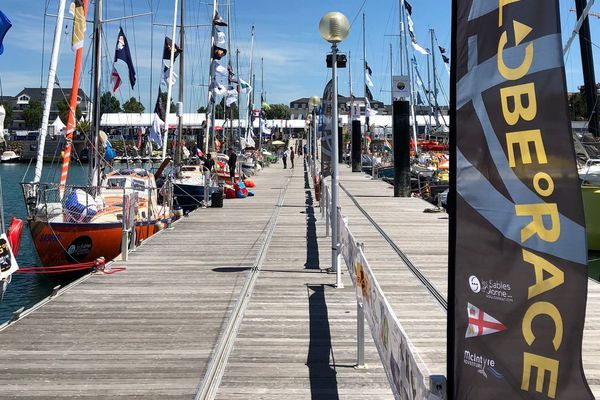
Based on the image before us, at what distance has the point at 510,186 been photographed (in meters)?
2.62

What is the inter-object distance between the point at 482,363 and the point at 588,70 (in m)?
19.7

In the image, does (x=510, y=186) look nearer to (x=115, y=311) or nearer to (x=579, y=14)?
(x=115, y=311)

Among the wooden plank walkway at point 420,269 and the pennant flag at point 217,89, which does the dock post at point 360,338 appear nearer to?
the wooden plank walkway at point 420,269

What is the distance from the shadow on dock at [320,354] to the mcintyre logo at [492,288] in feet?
10.8

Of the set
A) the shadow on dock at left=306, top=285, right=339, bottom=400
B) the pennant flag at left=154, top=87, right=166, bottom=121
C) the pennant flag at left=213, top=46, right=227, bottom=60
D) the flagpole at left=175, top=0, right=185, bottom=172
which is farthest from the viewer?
the pennant flag at left=213, top=46, right=227, bottom=60

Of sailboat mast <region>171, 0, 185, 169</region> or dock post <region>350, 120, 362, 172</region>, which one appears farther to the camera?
dock post <region>350, 120, 362, 172</region>

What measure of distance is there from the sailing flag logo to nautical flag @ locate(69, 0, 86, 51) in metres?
17.2

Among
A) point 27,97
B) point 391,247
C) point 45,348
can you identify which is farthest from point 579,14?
point 27,97

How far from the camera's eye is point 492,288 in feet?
8.78

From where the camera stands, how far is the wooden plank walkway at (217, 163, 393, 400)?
19.5 feet

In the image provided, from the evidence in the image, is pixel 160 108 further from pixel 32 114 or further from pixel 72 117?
pixel 32 114

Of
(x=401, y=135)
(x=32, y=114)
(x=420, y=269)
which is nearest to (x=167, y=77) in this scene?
(x=401, y=135)

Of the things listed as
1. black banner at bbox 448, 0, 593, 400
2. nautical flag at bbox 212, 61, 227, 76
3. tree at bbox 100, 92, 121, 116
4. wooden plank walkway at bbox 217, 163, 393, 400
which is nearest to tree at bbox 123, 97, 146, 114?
tree at bbox 100, 92, 121, 116

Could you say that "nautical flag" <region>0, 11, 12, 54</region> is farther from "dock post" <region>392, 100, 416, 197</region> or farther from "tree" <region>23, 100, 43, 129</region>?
"tree" <region>23, 100, 43, 129</region>
